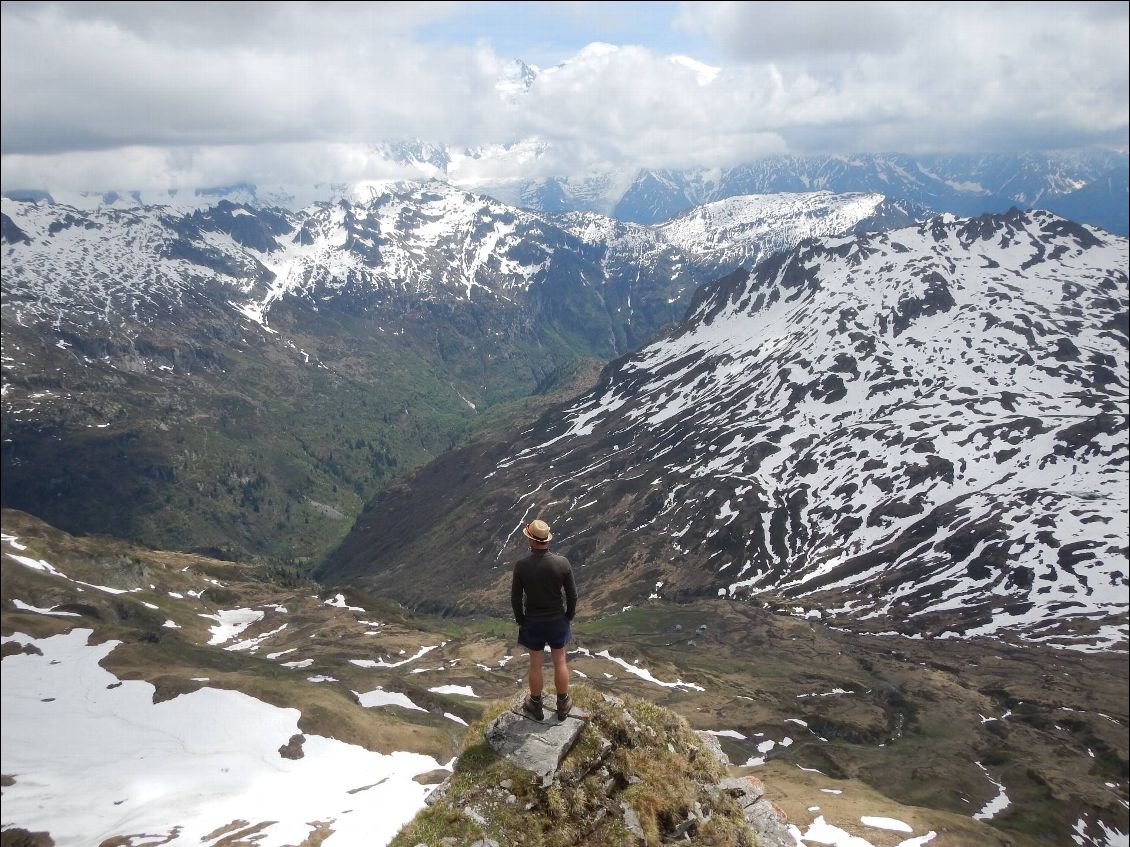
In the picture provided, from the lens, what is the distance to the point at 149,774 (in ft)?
234

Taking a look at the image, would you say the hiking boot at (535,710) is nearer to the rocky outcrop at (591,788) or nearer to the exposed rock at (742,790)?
the rocky outcrop at (591,788)

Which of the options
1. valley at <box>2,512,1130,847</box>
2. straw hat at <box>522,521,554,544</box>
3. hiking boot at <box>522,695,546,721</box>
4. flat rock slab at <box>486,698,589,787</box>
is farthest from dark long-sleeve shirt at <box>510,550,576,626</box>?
valley at <box>2,512,1130,847</box>

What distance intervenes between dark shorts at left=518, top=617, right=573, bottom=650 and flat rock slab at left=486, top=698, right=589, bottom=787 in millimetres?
3208

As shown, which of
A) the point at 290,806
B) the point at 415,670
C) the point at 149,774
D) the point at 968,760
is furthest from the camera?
the point at 415,670

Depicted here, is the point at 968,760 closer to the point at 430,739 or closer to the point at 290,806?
the point at 430,739

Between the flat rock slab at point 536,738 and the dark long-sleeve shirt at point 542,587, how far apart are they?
408 centimetres

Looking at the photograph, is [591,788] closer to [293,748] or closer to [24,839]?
[24,839]

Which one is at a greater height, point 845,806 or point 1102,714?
point 845,806

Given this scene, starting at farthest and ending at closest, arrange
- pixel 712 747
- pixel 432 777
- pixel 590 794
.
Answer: pixel 432 777 < pixel 712 747 < pixel 590 794

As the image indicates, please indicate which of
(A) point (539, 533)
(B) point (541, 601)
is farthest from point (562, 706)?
(A) point (539, 533)

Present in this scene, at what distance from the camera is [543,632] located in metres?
26.2

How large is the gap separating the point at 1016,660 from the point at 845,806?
448 ft

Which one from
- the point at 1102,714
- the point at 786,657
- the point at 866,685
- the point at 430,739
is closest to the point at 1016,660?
the point at 1102,714

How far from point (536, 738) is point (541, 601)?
5147 mm
